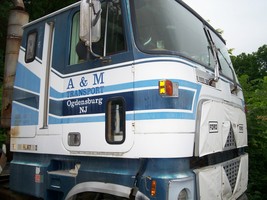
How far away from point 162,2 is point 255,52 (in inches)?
1676

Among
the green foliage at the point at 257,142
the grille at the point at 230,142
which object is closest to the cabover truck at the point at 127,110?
the grille at the point at 230,142

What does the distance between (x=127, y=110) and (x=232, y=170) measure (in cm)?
160

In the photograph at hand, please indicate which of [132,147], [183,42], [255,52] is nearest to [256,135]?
[183,42]

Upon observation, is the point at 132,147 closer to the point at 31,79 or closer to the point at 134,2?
the point at 134,2

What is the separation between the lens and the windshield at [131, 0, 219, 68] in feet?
10.2

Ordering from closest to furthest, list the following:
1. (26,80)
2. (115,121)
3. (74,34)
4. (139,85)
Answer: (139,85) < (115,121) < (74,34) < (26,80)

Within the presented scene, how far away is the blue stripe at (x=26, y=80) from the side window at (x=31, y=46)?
0.15 meters

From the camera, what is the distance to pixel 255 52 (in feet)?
139

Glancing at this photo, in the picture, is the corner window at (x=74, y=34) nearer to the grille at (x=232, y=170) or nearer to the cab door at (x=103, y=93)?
the cab door at (x=103, y=93)

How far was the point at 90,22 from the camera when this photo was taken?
304 cm

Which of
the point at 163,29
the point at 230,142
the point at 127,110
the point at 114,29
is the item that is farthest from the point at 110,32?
the point at 230,142

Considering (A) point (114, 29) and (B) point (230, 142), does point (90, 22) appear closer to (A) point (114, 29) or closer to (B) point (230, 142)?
(A) point (114, 29)

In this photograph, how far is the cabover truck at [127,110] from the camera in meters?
2.88

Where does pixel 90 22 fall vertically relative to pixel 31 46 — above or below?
below
